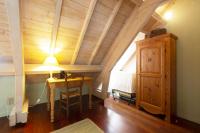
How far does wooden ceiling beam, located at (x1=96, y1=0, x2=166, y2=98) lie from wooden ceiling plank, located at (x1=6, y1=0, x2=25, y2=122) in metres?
1.92

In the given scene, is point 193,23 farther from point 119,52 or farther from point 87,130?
point 87,130

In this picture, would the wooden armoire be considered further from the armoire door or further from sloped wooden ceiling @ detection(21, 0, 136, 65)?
sloped wooden ceiling @ detection(21, 0, 136, 65)

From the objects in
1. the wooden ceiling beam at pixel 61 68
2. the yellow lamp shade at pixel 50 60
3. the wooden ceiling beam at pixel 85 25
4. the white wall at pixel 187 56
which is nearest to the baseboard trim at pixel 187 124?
the white wall at pixel 187 56

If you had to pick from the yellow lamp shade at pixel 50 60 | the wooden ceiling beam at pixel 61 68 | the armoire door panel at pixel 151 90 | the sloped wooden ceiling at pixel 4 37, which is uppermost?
the sloped wooden ceiling at pixel 4 37

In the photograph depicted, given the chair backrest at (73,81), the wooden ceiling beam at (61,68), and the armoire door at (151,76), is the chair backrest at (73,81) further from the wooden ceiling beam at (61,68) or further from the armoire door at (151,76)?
the armoire door at (151,76)

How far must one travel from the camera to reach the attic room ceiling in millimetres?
1833

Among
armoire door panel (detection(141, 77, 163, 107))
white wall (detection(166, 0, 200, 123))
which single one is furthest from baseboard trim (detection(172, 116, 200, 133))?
armoire door panel (detection(141, 77, 163, 107))

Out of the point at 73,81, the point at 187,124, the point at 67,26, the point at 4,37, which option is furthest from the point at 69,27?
the point at 187,124

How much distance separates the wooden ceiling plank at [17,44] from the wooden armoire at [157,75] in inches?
90.7

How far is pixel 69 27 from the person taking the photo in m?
2.24

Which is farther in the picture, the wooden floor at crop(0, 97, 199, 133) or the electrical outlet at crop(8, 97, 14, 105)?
the electrical outlet at crop(8, 97, 14, 105)

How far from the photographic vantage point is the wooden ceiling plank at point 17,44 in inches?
57.6

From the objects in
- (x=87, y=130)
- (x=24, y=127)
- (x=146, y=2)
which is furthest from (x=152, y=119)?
(x=24, y=127)

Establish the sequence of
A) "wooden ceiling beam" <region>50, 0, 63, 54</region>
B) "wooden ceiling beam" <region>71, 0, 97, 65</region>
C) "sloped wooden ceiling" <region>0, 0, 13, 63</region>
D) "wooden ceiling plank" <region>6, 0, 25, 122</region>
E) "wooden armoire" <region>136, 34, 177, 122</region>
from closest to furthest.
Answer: "wooden ceiling plank" <region>6, 0, 25, 122</region> → "sloped wooden ceiling" <region>0, 0, 13, 63</region> → "wooden ceiling beam" <region>50, 0, 63, 54</region> → "wooden ceiling beam" <region>71, 0, 97, 65</region> → "wooden armoire" <region>136, 34, 177, 122</region>
